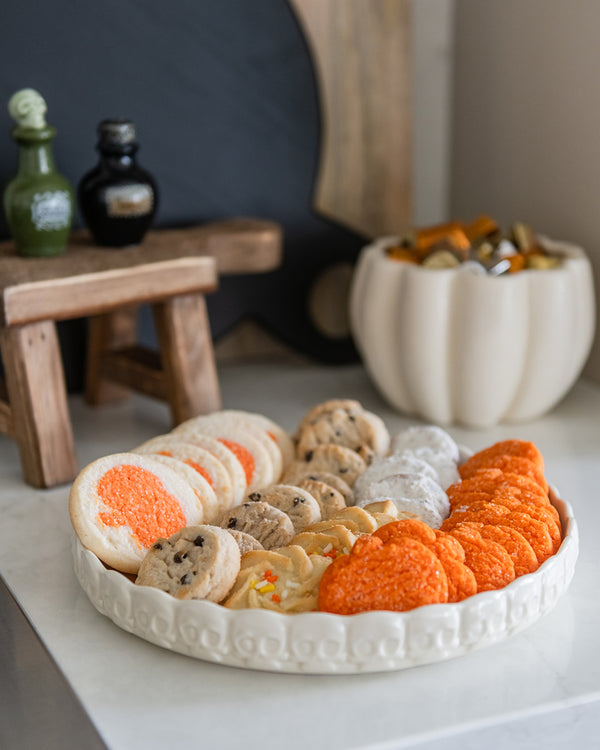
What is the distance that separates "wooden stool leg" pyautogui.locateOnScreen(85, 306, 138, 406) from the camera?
1517mm

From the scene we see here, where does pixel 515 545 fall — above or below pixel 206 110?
below

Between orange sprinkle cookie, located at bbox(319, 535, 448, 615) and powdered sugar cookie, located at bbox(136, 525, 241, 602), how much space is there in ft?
0.29

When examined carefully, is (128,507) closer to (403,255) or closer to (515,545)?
(515,545)

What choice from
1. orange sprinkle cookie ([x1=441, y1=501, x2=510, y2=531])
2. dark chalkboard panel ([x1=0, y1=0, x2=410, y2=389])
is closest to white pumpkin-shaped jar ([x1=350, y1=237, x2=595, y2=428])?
dark chalkboard panel ([x1=0, y1=0, x2=410, y2=389])

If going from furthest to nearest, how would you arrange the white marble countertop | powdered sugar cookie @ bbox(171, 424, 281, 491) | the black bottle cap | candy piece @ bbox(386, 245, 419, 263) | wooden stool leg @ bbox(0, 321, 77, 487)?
candy piece @ bbox(386, 245, 419, 263) → the black bottle cap → wooden stool leg @ bbox(0, 321, 77, 487) → powdered sugar cookie @ bbox(171, 424, 281, 491) → the white marble countertop

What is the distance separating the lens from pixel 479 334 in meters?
1.34

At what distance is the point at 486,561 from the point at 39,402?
646mm

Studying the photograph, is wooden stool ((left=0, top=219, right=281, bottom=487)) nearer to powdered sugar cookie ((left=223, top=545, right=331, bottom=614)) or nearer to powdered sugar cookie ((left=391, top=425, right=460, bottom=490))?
powdered sugar cookie ((left=391, top=425, right=460, bottom=490))

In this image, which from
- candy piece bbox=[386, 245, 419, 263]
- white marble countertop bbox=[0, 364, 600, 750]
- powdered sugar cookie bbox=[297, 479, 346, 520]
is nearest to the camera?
white marble countertop bbox=[0, 364, 600, 750]

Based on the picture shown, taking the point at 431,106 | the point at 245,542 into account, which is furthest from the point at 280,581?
the point at 431,106

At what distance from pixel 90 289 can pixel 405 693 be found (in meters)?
0.69

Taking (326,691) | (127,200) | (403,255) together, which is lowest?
(326,691)

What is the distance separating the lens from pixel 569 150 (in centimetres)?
156

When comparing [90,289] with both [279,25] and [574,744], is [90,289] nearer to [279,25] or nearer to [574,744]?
[279,25]
